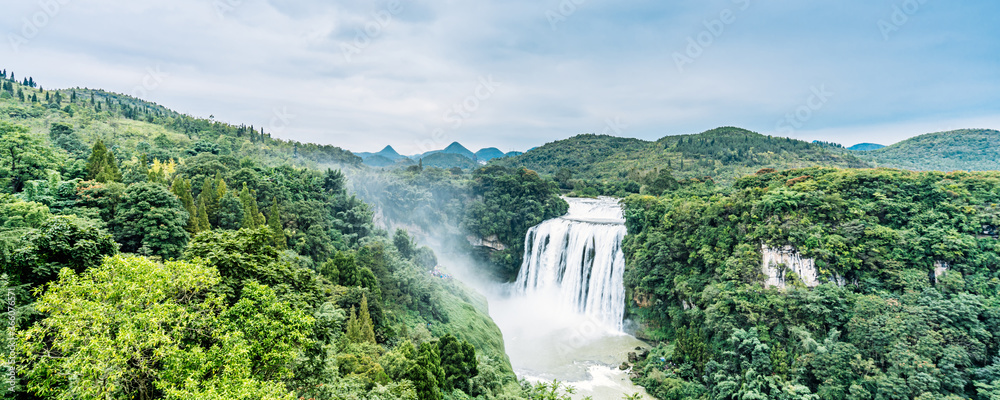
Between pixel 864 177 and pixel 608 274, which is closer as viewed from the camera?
pixel 864 177

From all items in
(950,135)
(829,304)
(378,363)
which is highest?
(950,135)

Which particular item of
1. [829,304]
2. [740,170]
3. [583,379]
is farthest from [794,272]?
[740,170]

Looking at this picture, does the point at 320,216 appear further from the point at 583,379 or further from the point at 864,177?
the point at 864,177

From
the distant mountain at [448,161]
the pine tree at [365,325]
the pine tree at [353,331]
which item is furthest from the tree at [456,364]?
the distant mountain at [448,161]

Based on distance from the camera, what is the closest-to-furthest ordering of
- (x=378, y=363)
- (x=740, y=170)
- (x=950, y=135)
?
(x=378, y=363) → (x=740, y=170) → (x=950, y=135)

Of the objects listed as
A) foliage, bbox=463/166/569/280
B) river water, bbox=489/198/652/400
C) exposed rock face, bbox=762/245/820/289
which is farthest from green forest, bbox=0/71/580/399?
exposed rock face, bbox=762/245/820/289

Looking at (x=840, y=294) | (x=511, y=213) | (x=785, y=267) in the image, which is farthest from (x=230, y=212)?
(x=840, y=294)

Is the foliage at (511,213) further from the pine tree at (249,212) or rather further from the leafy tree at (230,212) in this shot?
the leafy tree at (230,212)

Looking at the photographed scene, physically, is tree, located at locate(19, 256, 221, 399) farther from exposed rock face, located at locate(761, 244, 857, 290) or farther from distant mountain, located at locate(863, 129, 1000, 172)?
distant mountain, located at locate(863, 129, 1000, 172)
